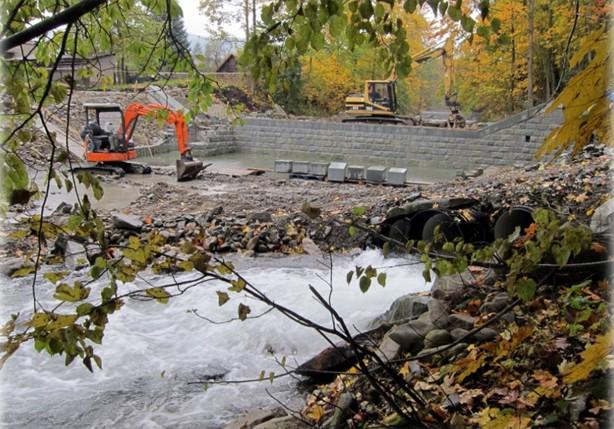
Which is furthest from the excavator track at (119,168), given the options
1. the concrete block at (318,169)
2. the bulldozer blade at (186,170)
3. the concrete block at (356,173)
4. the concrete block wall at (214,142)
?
the concrete block at (356,173)

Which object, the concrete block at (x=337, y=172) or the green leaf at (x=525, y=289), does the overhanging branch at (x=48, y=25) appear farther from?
the concrete block at (x=337, y=172)

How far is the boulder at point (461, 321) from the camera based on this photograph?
4.09m

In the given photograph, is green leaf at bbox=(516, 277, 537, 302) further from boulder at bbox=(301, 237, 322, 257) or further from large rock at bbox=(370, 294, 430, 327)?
boulder at bbox=(301, 237, 322, 257)

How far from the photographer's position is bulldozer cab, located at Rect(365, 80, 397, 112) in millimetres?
27297

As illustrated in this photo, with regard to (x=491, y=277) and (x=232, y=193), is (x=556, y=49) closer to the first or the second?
(x=232, y=193)

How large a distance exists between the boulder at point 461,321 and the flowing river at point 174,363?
0.51 metres

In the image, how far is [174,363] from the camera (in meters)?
5.79

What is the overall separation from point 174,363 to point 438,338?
9.63ft

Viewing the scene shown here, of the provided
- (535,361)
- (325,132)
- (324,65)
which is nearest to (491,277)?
(535,361)

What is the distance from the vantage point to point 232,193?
14.3m

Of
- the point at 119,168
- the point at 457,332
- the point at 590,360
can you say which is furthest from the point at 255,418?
the point at 119,168

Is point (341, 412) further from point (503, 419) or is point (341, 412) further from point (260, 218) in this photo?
point (260, 218)

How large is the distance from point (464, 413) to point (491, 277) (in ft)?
7.19

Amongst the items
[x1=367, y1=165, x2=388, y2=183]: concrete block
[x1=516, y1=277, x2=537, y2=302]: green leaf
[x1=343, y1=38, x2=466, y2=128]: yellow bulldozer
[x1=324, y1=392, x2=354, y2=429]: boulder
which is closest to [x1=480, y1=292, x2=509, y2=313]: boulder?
[x1=324, y1=392, x2=354, y2=429]: boulder
